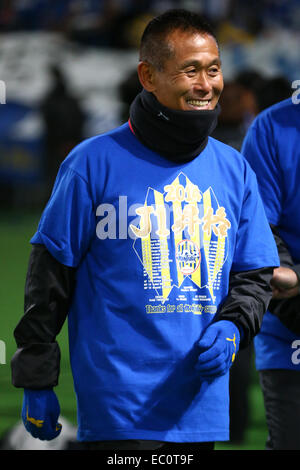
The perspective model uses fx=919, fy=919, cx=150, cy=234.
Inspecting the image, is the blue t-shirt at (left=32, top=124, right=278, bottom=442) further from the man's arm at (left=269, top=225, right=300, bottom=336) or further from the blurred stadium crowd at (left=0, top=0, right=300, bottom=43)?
the blurred stadium crowd at (left=0, top=0, right=300, bottom=43)

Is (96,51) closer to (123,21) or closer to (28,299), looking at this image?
(123,21)

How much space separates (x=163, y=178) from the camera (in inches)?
110

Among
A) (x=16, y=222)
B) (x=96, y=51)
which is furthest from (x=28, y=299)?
(x=96, y=51)

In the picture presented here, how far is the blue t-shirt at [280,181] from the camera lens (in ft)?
10.8

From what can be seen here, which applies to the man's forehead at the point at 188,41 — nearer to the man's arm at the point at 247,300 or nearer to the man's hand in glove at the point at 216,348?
the man's arm at the point at 247,300

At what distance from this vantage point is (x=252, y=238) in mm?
2920

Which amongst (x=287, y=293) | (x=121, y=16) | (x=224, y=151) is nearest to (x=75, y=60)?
(x=121, y=16)

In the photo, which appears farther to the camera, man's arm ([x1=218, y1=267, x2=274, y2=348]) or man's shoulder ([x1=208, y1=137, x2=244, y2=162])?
man's shoulder ([x1=208, y1=137, x2=244, y2=162])

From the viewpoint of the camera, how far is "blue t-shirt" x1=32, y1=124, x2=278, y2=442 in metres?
2.71

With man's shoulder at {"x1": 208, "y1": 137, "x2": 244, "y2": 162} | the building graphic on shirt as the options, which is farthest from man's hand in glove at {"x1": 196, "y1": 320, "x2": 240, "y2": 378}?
man's shoulder at {"x1": 208, "y1": 137, "x2": 244, "y2": 162}

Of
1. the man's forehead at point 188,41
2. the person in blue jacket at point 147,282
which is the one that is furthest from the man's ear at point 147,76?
the man's forehead at point 188,41

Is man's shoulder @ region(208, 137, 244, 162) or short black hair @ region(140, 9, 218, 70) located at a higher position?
short black hair @ region(140, 9, 218, 70)

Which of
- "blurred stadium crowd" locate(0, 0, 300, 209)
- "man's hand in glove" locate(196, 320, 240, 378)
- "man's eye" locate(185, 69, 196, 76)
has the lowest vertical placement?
"man's hand in glove" locate(196, 320, 240, 378)

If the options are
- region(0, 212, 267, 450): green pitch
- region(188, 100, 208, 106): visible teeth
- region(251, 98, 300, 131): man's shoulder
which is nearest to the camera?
region(188, 100, 208, 106): visible teeth
